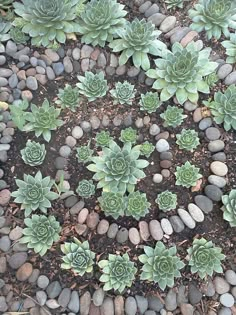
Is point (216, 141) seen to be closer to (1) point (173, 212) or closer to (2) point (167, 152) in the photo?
(2) point (167, 152)

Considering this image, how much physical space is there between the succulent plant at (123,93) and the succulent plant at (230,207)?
2.75ft

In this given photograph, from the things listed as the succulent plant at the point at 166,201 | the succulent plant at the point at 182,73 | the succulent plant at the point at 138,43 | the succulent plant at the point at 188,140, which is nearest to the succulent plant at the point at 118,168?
the succulent plant at the point at 166,201

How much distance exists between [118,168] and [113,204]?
8.1 inches

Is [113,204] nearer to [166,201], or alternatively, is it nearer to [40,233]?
[166,201]

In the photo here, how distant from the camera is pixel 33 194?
260cm

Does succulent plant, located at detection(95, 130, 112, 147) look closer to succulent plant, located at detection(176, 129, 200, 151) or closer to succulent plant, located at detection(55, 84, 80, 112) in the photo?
succulent plant, located at detection(55, 84, 80, 112)

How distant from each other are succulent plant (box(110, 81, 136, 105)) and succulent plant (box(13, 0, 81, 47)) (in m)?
0.50

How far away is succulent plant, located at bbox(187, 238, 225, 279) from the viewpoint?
2.53m

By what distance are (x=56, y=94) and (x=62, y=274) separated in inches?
44.6

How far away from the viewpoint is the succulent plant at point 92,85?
9.46 feet

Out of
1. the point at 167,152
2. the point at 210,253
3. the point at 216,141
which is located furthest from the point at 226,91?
the point at 210,253

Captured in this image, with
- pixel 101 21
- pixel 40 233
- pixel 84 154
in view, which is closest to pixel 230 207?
pixel 84 154

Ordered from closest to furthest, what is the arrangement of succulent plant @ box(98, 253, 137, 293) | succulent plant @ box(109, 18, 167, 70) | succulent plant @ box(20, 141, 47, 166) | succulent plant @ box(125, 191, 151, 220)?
succulent plant @ box(98, 253, 137, 293) → succulent plant @ box(125, 191, 151, 220) → succulent plant @ box(20, 141, 47, 166) → succulent plant @ box(109, 18, 167, 70)

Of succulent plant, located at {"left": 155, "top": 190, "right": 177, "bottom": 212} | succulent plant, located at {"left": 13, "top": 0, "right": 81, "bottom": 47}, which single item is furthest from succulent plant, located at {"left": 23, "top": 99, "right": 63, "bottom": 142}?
succulent plant, located at {"left": 155, "top": 190, "right": 177, "bottom": 212}
